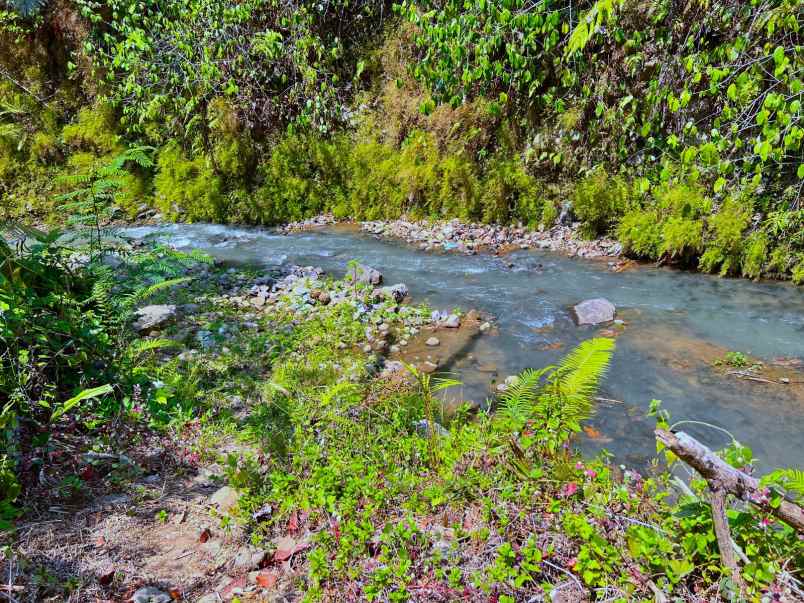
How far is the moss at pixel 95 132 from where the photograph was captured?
10812mm

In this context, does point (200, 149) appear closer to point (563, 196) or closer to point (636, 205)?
point (563, 196)

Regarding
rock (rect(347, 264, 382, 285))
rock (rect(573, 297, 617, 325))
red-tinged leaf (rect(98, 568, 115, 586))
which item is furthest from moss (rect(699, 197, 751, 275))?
red-tinged leaf (rect(98, 568, 115, 586))

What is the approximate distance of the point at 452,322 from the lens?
5.67 m

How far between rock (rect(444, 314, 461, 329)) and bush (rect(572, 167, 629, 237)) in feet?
11.6

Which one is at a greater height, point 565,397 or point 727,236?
point 727,236

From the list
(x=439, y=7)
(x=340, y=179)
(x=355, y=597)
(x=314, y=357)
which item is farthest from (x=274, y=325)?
(x=439, y=7)

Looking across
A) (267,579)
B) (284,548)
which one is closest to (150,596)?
(267,579)

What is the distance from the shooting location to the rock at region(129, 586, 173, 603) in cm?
196

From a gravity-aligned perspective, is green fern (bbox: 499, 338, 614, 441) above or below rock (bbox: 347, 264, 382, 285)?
above

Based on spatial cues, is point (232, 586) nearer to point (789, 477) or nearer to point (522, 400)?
point (522, 400)

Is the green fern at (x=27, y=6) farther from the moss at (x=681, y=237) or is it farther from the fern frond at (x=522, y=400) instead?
the moss at (x=681, y=237)

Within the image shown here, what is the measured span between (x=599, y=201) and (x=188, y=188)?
26.4 ft

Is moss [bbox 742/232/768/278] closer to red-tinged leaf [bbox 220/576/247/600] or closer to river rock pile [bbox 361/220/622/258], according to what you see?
river rock pile [bbox 361/220/622/258]

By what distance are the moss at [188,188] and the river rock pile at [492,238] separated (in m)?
3.52
